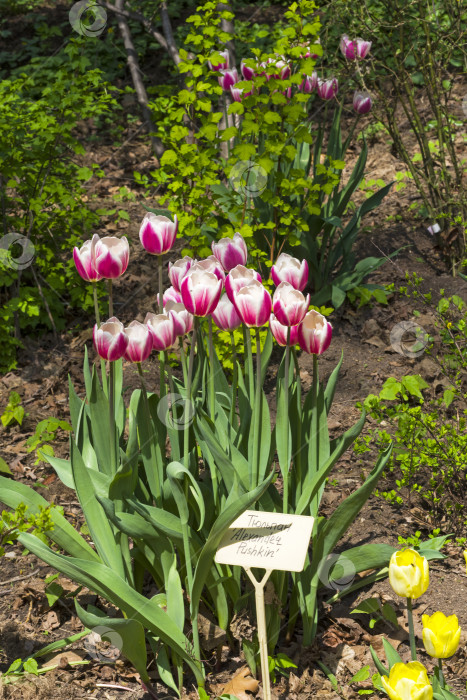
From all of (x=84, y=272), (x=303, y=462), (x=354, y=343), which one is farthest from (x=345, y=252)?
(x=84, y=272)

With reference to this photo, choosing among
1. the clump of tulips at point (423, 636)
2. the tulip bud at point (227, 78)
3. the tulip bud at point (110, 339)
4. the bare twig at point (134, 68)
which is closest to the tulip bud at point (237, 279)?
the tulip bud at point (110, 339)

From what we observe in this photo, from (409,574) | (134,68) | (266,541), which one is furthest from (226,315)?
(134,68)

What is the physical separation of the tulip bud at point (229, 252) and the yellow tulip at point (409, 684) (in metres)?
1.04

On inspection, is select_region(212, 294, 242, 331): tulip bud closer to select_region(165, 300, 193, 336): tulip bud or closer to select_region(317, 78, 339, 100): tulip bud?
select_region(165, 300, 193, 336): tulip bud

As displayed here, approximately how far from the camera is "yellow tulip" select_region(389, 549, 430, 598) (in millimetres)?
1407

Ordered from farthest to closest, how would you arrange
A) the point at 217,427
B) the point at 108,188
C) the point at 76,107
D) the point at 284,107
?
the point at 108,188 → the point at 76,107 → the point at 284,107 → the point at 217,427

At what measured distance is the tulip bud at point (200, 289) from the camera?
1.66 metres

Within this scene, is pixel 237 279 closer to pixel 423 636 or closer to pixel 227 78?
pixel 423 636

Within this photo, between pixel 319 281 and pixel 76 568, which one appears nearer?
pixel 76 568

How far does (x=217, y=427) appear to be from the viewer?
200cm

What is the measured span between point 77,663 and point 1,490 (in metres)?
0.53

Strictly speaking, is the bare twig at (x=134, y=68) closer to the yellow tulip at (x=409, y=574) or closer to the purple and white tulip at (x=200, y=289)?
the purple and white tulip at (x=200, y=289)

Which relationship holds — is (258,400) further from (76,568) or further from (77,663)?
(77,663)

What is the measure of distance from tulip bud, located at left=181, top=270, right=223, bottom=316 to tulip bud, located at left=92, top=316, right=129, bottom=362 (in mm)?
166
